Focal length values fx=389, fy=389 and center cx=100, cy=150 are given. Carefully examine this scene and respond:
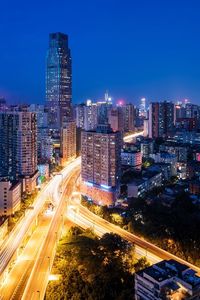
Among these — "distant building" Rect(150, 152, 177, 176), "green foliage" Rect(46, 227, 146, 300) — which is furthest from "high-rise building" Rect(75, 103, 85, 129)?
"green foliage" Rect(46, 227, 146, 300)

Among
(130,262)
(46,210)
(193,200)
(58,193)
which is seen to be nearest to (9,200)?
(46,210)

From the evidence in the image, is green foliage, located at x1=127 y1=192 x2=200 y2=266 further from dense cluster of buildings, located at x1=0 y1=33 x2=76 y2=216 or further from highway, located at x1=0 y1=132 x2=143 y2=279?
dense cluster of buildings, located at x1=0 y1=33 x2=76 y2=216

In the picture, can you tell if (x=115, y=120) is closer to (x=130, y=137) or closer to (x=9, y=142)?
(x=130, y=137)

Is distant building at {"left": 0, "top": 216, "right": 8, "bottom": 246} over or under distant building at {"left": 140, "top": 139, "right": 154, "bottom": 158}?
under

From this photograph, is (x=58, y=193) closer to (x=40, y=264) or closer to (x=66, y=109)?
(x=40, y=264)

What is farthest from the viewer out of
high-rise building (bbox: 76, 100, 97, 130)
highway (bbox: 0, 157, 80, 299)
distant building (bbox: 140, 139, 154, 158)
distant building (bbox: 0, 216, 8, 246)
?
high-rise building (bbox: 76, 100, 97, 130)

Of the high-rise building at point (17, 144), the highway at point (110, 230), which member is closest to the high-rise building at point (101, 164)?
the highway at point (110, 230)
